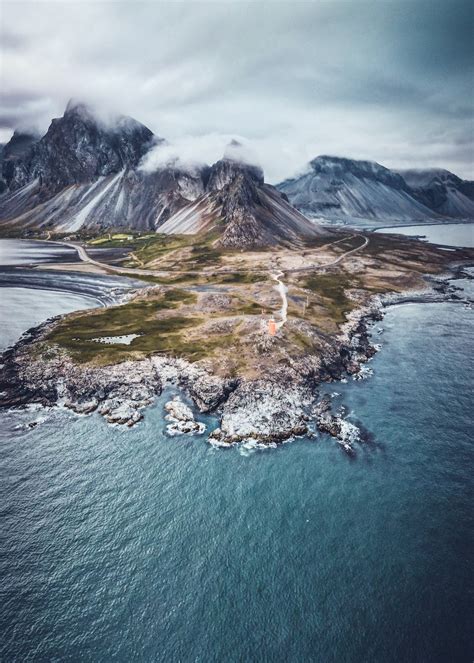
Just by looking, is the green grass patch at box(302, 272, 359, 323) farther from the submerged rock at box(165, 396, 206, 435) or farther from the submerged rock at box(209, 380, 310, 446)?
the submerged rock at box(165, 396, 206, 435)

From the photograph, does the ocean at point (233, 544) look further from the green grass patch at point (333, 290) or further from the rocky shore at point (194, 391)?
the green grass patch at point (333, 290)

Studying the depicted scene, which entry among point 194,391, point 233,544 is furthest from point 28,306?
point 233,544

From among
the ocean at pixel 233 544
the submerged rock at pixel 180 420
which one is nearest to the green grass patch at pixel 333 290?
the ocean at pixel 233 544

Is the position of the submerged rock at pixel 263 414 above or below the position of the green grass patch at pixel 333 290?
below

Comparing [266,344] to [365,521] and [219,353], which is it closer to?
[219,353]

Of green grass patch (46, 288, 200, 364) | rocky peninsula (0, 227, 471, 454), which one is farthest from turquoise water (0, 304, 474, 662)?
green grass patch (46, 288, 200, 364)
